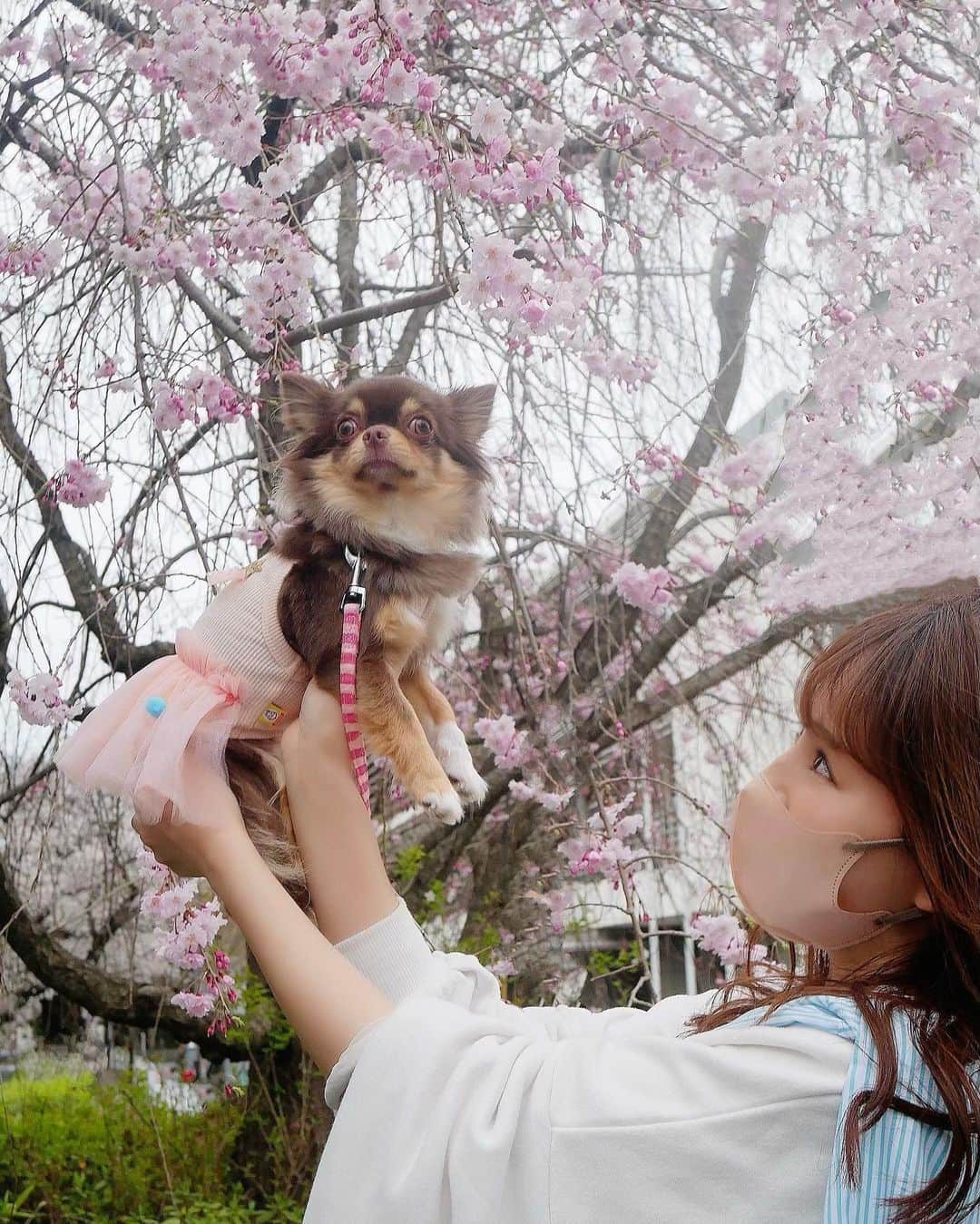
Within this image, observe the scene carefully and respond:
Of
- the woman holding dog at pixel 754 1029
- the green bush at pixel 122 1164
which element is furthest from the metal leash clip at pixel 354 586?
the green bush at pixel 122 1164

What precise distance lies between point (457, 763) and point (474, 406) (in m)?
0.48

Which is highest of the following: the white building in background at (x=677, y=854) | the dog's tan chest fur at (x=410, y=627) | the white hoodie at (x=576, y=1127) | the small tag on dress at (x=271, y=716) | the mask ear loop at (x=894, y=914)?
the dog's tan chest fur at (x=410, y=627)

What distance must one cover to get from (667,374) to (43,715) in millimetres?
2194

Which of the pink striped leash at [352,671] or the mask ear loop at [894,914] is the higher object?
the pink striped leash at [352,671]

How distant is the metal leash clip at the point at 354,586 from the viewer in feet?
3.92

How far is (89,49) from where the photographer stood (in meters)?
2.80

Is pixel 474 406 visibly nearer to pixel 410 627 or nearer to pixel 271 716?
pixel 410 627

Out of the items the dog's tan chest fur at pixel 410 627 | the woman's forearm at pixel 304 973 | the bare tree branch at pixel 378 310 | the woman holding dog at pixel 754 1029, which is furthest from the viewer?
the bare tree branch at pixel 378 310

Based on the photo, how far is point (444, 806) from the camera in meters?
1.24

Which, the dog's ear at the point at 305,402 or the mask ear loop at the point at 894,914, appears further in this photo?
the dog's ear at the point at 305,402

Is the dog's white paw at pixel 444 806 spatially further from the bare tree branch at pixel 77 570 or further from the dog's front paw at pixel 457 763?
the bare tree branch at pixel 77 570

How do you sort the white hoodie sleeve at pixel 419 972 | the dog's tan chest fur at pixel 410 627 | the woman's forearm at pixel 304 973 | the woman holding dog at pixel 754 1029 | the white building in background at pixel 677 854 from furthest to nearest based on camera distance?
the white building in background at pixel 677 854, the dog's tan chest fur at pixel 410 627, the white hoodie sleeve at pixel 419 972, the woman's forearm at pixel 304 973, the woman holding dog at pixel 754 1029

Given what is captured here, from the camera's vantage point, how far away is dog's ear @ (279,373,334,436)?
1.40 metres

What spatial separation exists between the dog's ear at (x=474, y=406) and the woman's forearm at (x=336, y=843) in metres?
0.47
